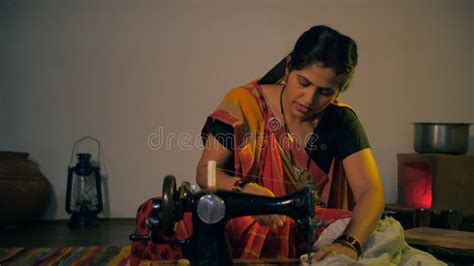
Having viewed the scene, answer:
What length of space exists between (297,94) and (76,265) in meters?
1.49

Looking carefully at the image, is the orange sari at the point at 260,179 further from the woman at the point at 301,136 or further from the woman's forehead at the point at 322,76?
the woman's forehead at the point at 322,76

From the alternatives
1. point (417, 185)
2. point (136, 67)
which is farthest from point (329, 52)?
point (136, 67)

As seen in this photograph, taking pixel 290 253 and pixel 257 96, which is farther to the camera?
pixel 257 96

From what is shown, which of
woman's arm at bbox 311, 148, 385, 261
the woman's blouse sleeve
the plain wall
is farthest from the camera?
the plain wall

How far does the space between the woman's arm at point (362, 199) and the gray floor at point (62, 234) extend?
1869mm

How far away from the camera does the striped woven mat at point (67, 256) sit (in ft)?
9.13

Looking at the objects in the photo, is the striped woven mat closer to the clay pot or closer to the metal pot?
the clay pot

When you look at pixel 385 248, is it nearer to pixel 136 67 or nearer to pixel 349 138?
pixel 349 138

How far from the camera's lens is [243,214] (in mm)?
1315

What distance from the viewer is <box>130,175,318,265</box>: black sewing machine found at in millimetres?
1240

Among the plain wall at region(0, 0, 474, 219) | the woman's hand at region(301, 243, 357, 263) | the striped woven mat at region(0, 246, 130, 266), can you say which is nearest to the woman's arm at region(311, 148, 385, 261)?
the woman's hand at region(301, 243, 357, 263)

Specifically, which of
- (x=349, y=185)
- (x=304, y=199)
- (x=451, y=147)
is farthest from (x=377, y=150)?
(x=304, y=199)

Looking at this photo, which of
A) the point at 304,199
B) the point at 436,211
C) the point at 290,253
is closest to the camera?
the point at 304,199

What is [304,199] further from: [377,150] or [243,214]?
[377,150]
